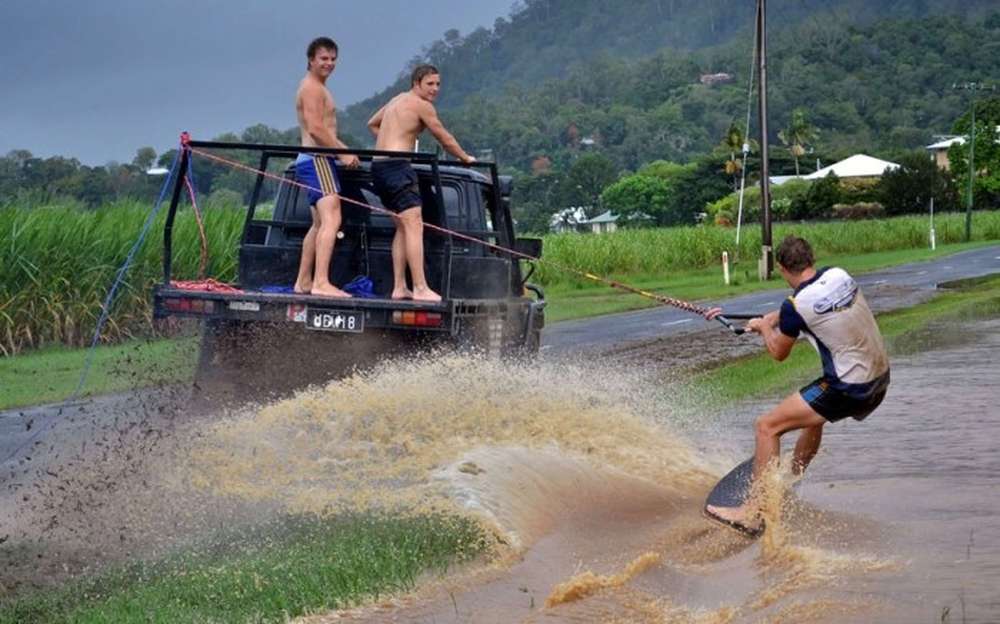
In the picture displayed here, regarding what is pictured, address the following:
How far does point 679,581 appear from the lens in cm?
846

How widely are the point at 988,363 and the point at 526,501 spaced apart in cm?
862

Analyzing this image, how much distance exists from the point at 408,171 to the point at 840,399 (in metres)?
4.63

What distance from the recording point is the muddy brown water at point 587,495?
790cm

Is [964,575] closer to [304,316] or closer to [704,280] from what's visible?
[304,316]

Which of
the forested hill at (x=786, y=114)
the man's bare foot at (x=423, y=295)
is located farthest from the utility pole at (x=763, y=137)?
the forested hill at (x=786, y=114)

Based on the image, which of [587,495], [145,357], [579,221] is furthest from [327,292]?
[579,221]

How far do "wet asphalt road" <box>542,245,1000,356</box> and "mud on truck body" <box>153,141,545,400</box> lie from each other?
7528 mm

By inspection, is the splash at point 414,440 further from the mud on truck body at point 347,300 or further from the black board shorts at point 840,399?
the black board shorts at point 840,399

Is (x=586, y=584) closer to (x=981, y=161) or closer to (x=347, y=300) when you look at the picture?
(x=347, y=300)

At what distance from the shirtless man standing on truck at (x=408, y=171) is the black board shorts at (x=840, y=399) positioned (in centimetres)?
396

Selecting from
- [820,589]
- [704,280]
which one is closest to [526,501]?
[820,589]

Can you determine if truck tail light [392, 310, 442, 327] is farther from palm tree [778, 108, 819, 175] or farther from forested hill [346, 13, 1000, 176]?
forested hill [346, 13, 1000, 176]

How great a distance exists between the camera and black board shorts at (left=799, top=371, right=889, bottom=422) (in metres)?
9.20

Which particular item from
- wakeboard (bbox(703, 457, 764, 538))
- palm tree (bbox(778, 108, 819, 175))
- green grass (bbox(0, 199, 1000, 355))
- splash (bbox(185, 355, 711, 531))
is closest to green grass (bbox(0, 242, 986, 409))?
green grass (bbox(0, 199, 1000, 355))
